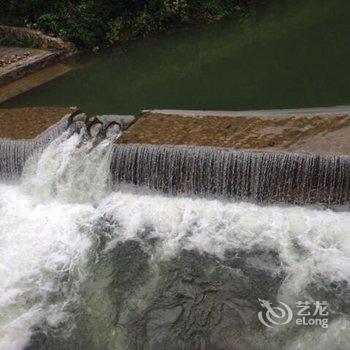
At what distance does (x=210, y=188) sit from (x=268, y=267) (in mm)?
1818

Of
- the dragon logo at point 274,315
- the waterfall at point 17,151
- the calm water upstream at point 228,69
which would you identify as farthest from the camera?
the calm water upstream at point 228,69

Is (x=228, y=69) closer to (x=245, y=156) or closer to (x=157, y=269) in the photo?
(x=245, y=156)

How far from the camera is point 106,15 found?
45.7 feet

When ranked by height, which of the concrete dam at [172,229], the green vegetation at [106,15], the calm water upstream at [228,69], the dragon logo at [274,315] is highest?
the green vegetation at [106,15]

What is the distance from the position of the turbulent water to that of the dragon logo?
9 cm

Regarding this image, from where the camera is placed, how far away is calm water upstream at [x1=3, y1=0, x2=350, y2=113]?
32.9 ft

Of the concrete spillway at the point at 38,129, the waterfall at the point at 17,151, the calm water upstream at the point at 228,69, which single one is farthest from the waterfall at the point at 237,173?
the calm water upstream at the point at 228,69

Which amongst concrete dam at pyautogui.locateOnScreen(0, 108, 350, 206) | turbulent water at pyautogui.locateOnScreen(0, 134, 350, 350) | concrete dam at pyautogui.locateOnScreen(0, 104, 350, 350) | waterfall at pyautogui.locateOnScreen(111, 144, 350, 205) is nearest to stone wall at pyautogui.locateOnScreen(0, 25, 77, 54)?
concrete dam at pyautogui.locateOnScreen(0, 104, 350, 350)

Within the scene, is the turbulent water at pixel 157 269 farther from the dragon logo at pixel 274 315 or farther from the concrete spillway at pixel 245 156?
the concrete spillway at pixel 245 156

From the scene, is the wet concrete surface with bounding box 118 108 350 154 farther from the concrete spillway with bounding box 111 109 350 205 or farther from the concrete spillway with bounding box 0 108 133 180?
the concrete spillway with bounding box 0 108 133 180

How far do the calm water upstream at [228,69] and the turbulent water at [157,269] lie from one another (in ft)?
8.40

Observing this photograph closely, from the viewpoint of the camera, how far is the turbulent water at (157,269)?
6.11 meters

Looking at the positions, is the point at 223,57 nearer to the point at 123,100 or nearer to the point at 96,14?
the point at 123,100

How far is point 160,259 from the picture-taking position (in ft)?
23.5
